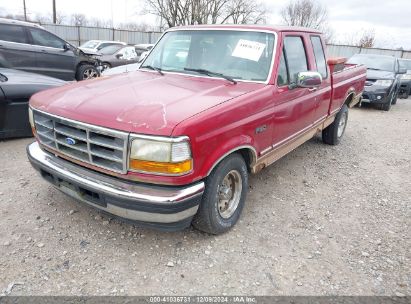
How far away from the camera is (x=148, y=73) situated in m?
4.07

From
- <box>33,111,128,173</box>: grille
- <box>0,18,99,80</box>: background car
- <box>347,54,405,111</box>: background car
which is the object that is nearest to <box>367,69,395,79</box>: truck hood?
<box>347,54,405,111</box>: background car

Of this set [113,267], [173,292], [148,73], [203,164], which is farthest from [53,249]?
[148,73]

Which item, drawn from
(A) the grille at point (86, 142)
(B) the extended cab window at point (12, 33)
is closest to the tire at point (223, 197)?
(A) the grille at point (86, 142)

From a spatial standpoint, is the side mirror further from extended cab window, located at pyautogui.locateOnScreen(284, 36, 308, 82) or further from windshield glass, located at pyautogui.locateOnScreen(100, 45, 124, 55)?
windshield glass, located at pyautogui.locateOnScreen(100, 45, 124, 55)

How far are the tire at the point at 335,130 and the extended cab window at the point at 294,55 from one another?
2.14 m

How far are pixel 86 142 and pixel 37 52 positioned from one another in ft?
25.3

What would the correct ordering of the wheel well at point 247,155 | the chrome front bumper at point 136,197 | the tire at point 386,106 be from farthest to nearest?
the tire at point 386,106 < the wheel well at point 247,155 < the chrome front bumper at point 136,197

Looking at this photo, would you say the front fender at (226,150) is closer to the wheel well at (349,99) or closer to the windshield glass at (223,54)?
the windshield glass at (223,54)

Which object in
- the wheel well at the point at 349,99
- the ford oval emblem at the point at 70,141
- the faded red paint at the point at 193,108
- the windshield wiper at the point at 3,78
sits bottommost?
the wheel well at the point at 349,99

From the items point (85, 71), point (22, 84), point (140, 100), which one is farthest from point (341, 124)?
point (85, 71)

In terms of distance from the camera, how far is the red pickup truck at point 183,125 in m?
2.56

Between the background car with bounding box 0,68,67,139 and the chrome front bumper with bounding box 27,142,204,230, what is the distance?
9.22 feet

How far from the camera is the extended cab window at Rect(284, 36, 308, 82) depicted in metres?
3.91

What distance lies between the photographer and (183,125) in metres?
2.49
